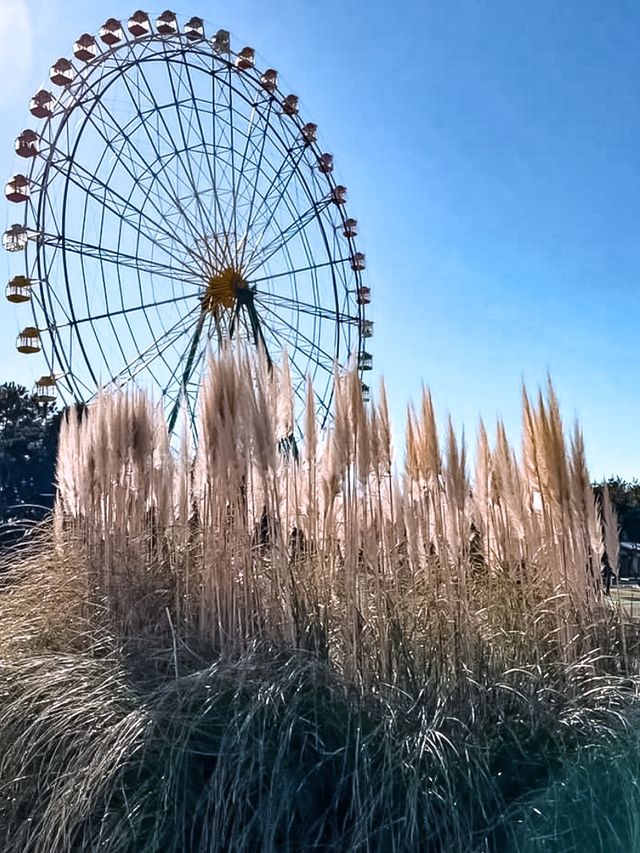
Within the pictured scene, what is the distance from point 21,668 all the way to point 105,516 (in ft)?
4.90

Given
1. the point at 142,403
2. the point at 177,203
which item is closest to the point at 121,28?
the point at 177,203

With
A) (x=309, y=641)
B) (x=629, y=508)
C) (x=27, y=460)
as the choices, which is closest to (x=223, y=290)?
(x=309, y=641)

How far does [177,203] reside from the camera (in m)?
13.8

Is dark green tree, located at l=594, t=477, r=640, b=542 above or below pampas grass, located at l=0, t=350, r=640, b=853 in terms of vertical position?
above

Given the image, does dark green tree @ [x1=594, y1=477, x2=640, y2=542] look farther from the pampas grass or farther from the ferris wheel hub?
the pampas grass

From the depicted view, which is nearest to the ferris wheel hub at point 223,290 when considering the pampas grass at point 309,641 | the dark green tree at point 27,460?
the pampas grass at point 309,641

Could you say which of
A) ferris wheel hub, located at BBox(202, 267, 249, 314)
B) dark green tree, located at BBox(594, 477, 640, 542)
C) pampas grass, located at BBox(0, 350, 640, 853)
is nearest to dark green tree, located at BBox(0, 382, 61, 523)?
ferris wheel hub, located at BBox(202, 267, 249, 314)

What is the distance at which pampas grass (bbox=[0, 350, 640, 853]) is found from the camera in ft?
7.44

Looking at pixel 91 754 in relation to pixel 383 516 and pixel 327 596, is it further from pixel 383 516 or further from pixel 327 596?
pixel 383 516

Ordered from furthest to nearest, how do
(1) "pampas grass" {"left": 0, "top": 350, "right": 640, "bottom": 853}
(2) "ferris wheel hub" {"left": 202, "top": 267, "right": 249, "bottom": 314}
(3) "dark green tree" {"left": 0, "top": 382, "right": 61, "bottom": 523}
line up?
(3) "dark green tree" {"left": 0, "top": 382, "right": 61, "bottom": 523} → (2) "ferris wheel hub" {"left": 202, "top": 267, "right": 249, "bottom": 314} → (1) "pampas grass" {"left": 0, "top": 350, "right": 640, "bottom": 853}

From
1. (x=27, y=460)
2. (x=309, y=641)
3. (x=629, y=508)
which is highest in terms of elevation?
(x=27, y=460)

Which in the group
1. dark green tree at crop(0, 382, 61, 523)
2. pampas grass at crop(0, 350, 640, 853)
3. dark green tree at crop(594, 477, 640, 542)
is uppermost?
dark green tree at crop(0, 382, 61, 523)

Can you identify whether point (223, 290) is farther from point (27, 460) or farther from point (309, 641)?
point (27, 460)

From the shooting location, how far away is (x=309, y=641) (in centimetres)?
309
